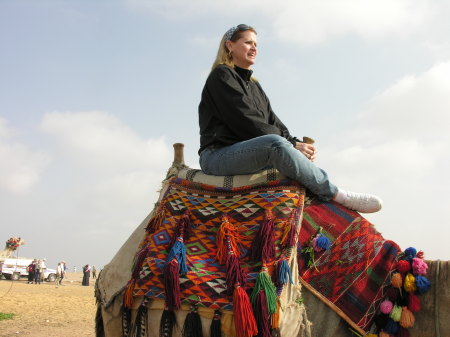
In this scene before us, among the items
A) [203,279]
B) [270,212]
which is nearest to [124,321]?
[203,279]

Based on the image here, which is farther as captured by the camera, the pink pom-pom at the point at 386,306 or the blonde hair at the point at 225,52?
the blonde hair at the point at 225,52

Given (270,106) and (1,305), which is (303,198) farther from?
(1,305)

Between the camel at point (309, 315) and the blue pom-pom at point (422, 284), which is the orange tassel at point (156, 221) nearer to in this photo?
the camel at point (309, 315)

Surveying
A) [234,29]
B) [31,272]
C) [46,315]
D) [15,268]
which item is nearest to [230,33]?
[234,29]

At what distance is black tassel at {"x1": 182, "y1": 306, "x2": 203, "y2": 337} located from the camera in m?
3.48

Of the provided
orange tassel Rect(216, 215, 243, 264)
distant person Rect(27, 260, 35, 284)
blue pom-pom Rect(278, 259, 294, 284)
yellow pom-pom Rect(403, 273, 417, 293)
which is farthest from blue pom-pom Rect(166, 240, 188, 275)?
distant person Rect(27, 260, 35, 284)

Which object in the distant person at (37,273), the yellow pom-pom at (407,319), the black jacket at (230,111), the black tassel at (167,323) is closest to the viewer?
the yellow pom-pom at (407,319)

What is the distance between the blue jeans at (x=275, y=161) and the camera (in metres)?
3.86

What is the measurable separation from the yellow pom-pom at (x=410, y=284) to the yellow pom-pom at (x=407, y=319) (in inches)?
5.7

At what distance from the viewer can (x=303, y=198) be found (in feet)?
12.9

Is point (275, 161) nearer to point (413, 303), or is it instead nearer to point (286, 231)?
point (286, 231)

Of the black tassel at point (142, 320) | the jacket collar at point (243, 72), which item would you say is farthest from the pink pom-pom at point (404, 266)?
the jacket collar at point (243, 72)

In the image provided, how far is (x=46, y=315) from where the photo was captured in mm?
17719

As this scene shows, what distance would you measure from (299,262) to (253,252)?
0.37 m
